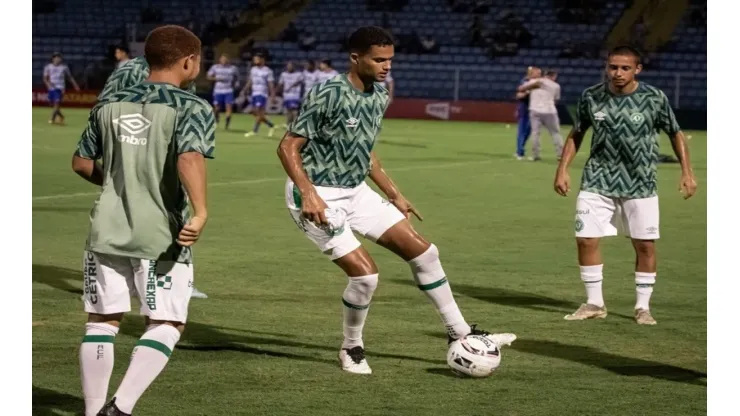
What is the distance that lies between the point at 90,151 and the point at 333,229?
1870mm

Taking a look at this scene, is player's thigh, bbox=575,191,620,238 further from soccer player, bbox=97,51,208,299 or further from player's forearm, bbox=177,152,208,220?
player's forearm, bbox=177,152,208,220

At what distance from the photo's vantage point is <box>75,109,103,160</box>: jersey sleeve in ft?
18.7

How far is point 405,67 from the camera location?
42.0 meters

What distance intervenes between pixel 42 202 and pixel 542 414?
35.3ft

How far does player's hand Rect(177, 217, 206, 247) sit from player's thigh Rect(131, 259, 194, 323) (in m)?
0.21

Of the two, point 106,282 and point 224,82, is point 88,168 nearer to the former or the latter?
point 106,282

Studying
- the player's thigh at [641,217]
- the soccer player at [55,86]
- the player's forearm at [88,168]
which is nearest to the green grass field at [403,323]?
the player's thigh at [641,217]

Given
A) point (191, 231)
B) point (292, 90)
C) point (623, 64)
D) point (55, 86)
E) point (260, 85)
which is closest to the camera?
point (191, 231)

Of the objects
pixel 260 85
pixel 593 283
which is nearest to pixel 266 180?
pixel 593 283

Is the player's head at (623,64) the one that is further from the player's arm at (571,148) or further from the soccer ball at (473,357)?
the soccer ball at (473,357)

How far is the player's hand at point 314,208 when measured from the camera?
7023 millimetres

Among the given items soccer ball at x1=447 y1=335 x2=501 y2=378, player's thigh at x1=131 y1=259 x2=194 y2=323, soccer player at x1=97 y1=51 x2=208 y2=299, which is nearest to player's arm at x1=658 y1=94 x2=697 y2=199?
soccer ball at x1=447 y1=335 x2=501 y2=378

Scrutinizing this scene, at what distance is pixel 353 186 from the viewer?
745 centimetres

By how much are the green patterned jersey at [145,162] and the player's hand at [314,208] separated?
4.77 ft
